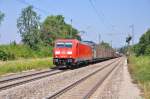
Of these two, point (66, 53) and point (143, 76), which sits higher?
point (66, 53)

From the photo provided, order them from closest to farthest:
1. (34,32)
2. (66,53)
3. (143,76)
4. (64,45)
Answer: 1. (143,76)
2. (66,53)
3. (64,45)
4. (34,32)

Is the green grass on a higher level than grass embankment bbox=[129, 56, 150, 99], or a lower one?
higher

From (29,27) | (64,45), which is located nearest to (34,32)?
(29,27)

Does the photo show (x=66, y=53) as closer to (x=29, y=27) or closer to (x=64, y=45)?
(x=64, y=45)

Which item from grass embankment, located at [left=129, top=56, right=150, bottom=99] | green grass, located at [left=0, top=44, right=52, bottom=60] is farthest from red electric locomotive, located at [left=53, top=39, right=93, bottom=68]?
green grass, located at [left=0, top=44, right=52, bottom=60]

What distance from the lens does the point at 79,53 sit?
154 ft

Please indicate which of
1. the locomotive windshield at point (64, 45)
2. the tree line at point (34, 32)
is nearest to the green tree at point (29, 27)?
the tree line at point (34, 32)

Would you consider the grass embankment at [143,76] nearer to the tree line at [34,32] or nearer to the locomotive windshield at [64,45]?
the locomotive windshield at [64,45]

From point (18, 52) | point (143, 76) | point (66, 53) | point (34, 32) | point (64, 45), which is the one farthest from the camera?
point (34, 32)

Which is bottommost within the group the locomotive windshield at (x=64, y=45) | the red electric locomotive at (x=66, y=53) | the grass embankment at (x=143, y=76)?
the grass embankment at (x=143, y=76)

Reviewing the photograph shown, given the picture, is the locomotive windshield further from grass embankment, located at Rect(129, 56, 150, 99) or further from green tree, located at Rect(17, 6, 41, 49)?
green tree, located at Rect(17, 6, 41, 49)

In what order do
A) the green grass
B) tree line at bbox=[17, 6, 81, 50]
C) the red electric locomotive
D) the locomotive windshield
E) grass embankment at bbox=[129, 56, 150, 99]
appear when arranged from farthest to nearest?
tree line at bbox=[17, 6, 81, 50] → the green grass → the locomotive windshield → the red electric locomotive → grass embankment at bbox=[129, 56, 150, 99]

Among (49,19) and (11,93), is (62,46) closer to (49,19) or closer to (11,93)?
(11,93)

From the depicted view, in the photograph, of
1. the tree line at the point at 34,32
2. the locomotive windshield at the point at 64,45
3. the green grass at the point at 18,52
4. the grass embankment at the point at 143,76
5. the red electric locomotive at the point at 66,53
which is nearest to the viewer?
the grass embankment at the point at 143,76
